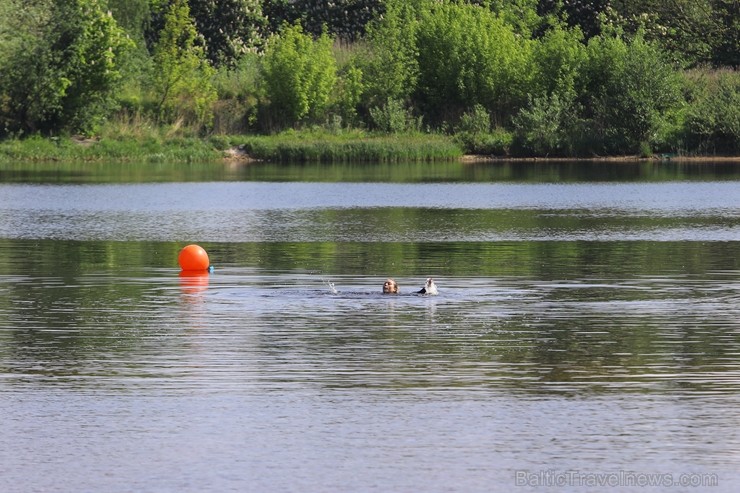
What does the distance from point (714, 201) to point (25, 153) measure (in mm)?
36787

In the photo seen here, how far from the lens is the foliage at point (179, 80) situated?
76750 millimetres

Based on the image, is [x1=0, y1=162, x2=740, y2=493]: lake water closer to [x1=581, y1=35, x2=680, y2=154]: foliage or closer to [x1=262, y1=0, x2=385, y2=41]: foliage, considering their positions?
[x1=581, y1=35, x2=680, y2=154]: foliage

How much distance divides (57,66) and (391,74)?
17395 mm

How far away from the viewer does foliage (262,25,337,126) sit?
3076 inches

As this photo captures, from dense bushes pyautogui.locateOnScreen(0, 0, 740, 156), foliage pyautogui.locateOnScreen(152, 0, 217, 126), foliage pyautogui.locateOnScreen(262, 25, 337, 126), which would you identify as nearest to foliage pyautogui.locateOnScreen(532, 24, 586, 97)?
dense bushes pyautogui.locateOnScreen(0, 0, 740, 156)

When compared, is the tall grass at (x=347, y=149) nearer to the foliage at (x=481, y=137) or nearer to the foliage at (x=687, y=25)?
the foliage at (x=481, y=137)

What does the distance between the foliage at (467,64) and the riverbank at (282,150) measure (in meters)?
4.32

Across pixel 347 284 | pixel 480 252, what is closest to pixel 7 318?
pixel 347 284

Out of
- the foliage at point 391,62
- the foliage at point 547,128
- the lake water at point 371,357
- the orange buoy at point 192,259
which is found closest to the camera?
the lake water at point 371,357

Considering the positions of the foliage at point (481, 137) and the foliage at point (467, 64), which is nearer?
the foliage at point (481, 137)

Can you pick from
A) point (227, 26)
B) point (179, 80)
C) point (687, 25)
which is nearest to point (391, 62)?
point (227, 26)

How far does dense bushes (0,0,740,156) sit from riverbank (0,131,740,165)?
81cm

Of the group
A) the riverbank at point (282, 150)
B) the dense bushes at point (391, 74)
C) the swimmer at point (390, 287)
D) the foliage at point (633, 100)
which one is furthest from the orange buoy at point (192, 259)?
the foliage at point (633, 100)
